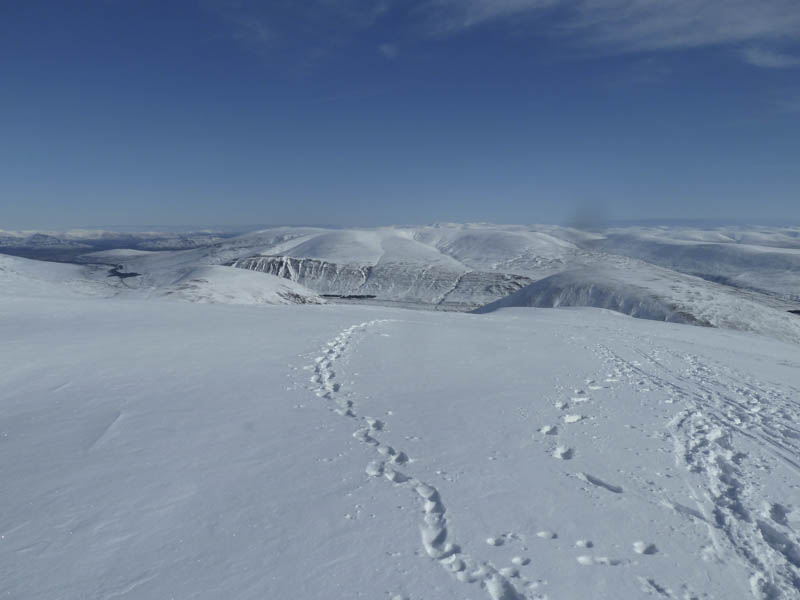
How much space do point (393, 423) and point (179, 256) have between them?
481 ft

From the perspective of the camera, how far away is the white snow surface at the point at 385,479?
4457mm

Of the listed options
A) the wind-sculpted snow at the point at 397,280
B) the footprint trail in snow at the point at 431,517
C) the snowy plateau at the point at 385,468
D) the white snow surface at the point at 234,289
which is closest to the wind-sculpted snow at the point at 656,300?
the white snow surface at the point at 234,289

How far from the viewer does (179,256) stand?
5497 inches

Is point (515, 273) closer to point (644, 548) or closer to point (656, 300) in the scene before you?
point (656, 300)

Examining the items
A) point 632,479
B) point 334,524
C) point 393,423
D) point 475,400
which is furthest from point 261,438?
point 632,479

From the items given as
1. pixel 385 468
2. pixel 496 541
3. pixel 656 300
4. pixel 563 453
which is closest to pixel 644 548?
pixel 496 541

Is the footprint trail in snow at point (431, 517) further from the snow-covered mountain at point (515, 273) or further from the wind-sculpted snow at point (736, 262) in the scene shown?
the wind-sculpted snow at point (736, 262)

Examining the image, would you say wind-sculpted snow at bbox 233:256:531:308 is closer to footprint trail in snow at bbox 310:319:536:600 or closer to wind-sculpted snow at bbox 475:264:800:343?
wind-sculpted snow at bbox 475:264:800:343

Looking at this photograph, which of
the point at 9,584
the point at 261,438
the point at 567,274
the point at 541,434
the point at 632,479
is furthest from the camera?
the point at 567,274

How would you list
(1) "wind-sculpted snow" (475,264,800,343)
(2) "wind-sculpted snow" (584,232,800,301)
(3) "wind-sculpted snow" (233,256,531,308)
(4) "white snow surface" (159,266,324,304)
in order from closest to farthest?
1. (1) "wind-sculpted snow" (475,264,800,343)
2. (4) "white snow surface" (159,266,324,304)
3. (2) "wind-sculpted snow" (584,232,800,301)
4. (3) "wind-sculpted snow" (233,256,531,308)

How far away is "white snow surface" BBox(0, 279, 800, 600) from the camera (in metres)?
4.46

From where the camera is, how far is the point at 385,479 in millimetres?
6180

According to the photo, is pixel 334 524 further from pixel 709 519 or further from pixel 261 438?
pixel 709 519

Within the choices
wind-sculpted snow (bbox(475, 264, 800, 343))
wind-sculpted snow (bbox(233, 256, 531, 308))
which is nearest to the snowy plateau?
wind-sculpted snow (bbox(475, 264, 800, 343))
